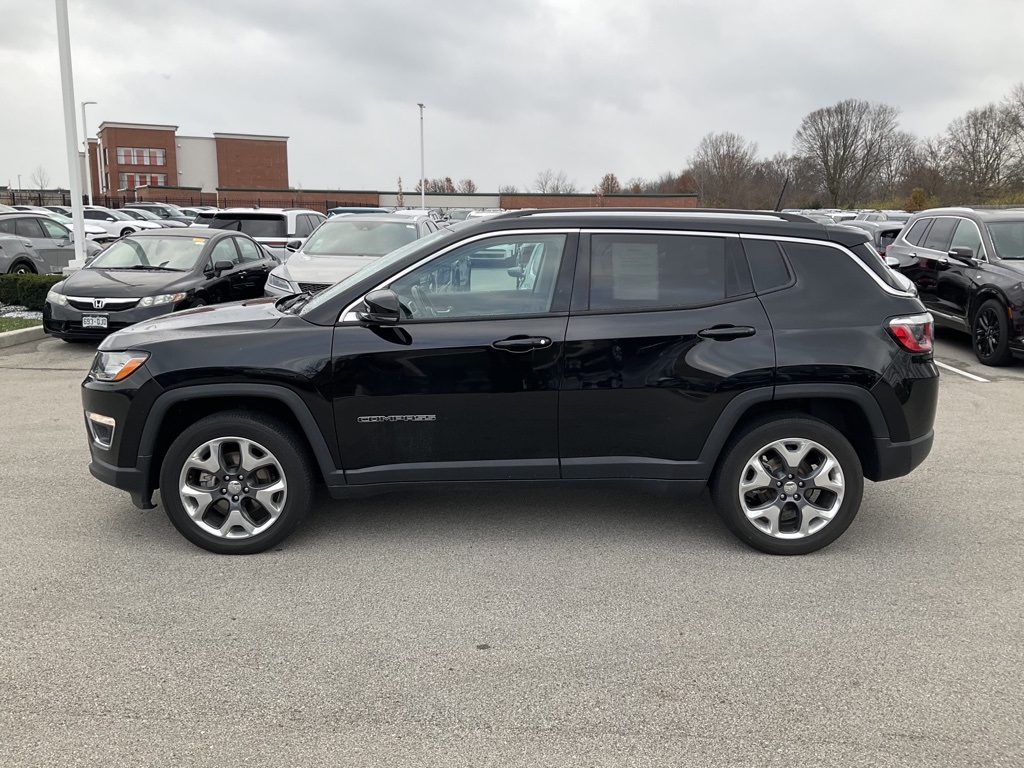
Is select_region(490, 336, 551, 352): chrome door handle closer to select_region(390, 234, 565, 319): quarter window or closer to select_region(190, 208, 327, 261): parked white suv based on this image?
select_region(390, 234, 565, 319): quarter window

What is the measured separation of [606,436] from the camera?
4555mm

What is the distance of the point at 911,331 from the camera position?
458 centimetres

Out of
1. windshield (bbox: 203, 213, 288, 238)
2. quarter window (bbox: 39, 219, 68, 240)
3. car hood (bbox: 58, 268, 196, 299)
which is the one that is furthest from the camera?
quarter window (bbox: 39, 219, 68, 240)

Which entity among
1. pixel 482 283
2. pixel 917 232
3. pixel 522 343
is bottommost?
pixel 522 343

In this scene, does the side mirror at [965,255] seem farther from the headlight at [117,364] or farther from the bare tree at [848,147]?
the bare tree at [848,147]

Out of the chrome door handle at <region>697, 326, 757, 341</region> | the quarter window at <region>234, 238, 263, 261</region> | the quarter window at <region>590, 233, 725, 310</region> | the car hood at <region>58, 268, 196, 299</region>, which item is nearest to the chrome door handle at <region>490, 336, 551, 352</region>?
the quarter window at <region>590, 233, 725, 310</region>

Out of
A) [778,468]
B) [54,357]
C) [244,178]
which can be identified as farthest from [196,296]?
[244,178]

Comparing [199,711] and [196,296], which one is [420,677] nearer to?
[199,711]

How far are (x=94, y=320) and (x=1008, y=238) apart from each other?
1123 cm

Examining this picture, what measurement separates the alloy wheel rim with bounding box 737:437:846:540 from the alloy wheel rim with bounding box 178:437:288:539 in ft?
7.95

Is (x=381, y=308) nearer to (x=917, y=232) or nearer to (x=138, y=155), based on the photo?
(x=917, y=232)

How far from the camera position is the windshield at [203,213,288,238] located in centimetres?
1769

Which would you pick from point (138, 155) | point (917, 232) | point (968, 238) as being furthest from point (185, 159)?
point (968, 238)

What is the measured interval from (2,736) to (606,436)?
287cm
